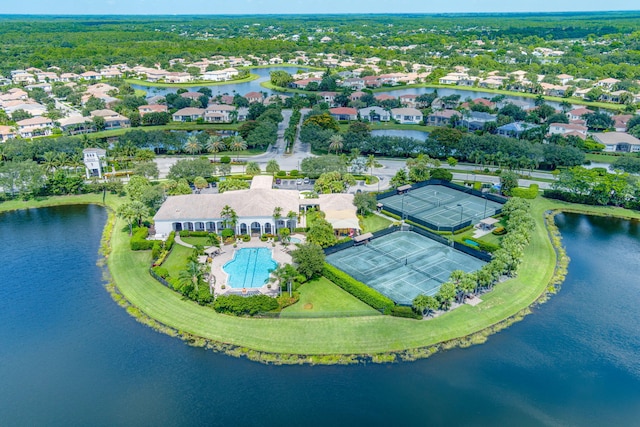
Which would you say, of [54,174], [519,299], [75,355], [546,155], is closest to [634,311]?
[519,299]

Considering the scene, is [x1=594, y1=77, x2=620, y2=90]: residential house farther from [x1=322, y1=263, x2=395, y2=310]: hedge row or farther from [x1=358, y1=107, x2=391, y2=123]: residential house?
[x1=322, y1=263, x2=395, y2=310]: hedge row

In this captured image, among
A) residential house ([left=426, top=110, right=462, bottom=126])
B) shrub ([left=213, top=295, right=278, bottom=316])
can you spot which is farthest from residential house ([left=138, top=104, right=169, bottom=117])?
shrub ([left=213, top=295, right=278, bottom=316])

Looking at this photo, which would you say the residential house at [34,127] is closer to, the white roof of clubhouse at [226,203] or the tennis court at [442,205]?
the white roof of clubhouse at [226,203]

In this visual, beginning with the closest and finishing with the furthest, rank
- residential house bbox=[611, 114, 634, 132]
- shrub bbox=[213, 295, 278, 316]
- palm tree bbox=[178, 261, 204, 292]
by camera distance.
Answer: shrub bbox=[213, 295, 278, 316]
palm tree bbox=[178, 261, 204, 292]
residential house bbox=[611, 114, 634, 132]

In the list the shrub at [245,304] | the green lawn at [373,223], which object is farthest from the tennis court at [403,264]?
the shrub at [245,304]

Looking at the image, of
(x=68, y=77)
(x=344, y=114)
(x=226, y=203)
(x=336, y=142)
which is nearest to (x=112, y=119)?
(x=344, y=114)

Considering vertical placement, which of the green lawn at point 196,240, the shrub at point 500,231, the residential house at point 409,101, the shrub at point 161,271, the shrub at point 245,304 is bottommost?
the green lawn at point 196,240
